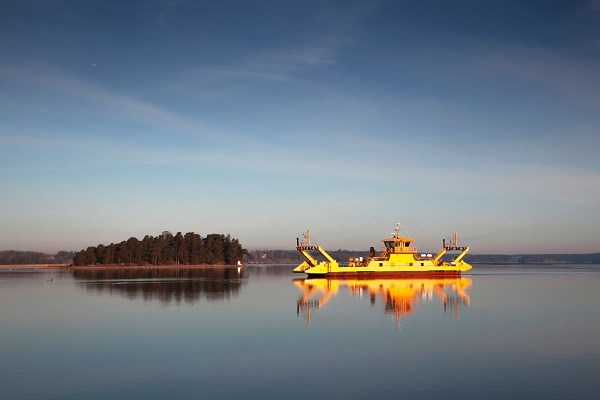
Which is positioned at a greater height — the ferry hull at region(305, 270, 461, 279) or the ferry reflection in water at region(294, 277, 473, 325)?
the ferry hull at region(305, 270, 461, 279)

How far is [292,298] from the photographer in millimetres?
64688

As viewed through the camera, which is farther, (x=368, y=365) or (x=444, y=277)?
(x=444, y=277)

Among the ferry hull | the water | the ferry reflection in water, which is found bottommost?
the water

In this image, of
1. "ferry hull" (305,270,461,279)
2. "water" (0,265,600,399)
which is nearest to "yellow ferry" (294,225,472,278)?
"ferry hull" (305,270,461,279)

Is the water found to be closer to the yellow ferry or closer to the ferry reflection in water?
the ferry reflection in water

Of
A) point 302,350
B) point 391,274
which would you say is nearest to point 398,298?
point 302,350

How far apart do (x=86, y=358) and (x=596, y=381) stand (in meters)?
23.9

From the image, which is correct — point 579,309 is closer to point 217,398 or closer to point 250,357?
point 250,357

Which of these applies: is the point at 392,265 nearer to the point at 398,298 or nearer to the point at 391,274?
the point at 391,274

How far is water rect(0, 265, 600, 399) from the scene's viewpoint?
78.5 feet

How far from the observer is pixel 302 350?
105 ft

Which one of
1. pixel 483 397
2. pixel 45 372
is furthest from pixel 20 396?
pixel 483 397

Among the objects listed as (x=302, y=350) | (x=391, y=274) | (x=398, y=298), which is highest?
(x=391, y=274)

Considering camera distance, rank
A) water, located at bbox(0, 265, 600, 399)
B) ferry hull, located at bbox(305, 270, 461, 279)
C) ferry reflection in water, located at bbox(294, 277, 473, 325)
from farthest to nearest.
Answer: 1. ferry hull, located at bbox(305, 270, 461, 279)
2. ferry reflection in water, located at bbox(294, 277, 473, 325)
3. water, located at bbox(0, 265, 600, 399)
